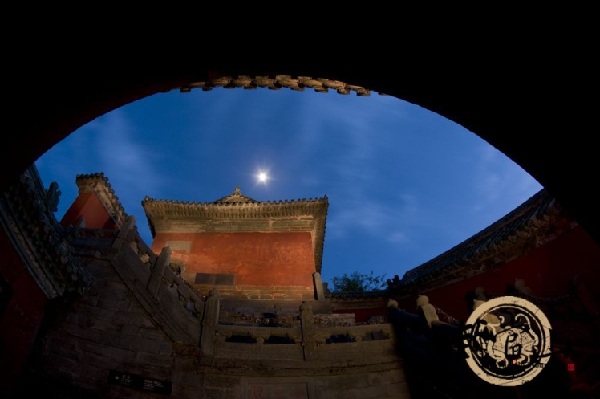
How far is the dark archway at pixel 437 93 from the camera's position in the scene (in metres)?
1.40

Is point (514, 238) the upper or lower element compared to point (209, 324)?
upper

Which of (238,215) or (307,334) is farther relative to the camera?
(238,215)

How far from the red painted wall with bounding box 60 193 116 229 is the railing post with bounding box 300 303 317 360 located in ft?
29.2

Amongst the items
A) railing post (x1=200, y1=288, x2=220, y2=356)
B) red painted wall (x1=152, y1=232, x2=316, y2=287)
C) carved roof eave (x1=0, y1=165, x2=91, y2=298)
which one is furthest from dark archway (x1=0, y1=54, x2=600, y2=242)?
red painted wall (x1=152, y1=232, x2=316, y2=287)

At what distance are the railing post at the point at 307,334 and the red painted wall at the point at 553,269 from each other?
5.08 meters

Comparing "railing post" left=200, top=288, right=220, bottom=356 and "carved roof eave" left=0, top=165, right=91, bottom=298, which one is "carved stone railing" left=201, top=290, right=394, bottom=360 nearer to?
"railing post" left=200, top=288, right=220, bottom=356

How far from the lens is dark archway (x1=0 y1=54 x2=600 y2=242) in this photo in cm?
140

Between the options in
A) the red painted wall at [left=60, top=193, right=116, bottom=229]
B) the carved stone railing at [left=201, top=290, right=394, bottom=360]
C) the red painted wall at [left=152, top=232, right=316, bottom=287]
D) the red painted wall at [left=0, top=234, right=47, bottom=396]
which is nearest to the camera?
the red painted wall at [left=0, top=234, right=47, bottom=396]

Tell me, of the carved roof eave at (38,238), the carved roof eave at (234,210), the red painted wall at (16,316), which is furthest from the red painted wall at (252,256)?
the red painted wall at (16,316)

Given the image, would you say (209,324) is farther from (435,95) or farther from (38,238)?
(435,95)

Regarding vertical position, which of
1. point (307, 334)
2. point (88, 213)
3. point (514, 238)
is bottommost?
point (307, 334)

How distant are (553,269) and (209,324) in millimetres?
7828

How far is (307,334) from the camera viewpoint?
776cm

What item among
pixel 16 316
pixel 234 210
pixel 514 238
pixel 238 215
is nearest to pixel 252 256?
pixel 238 215
